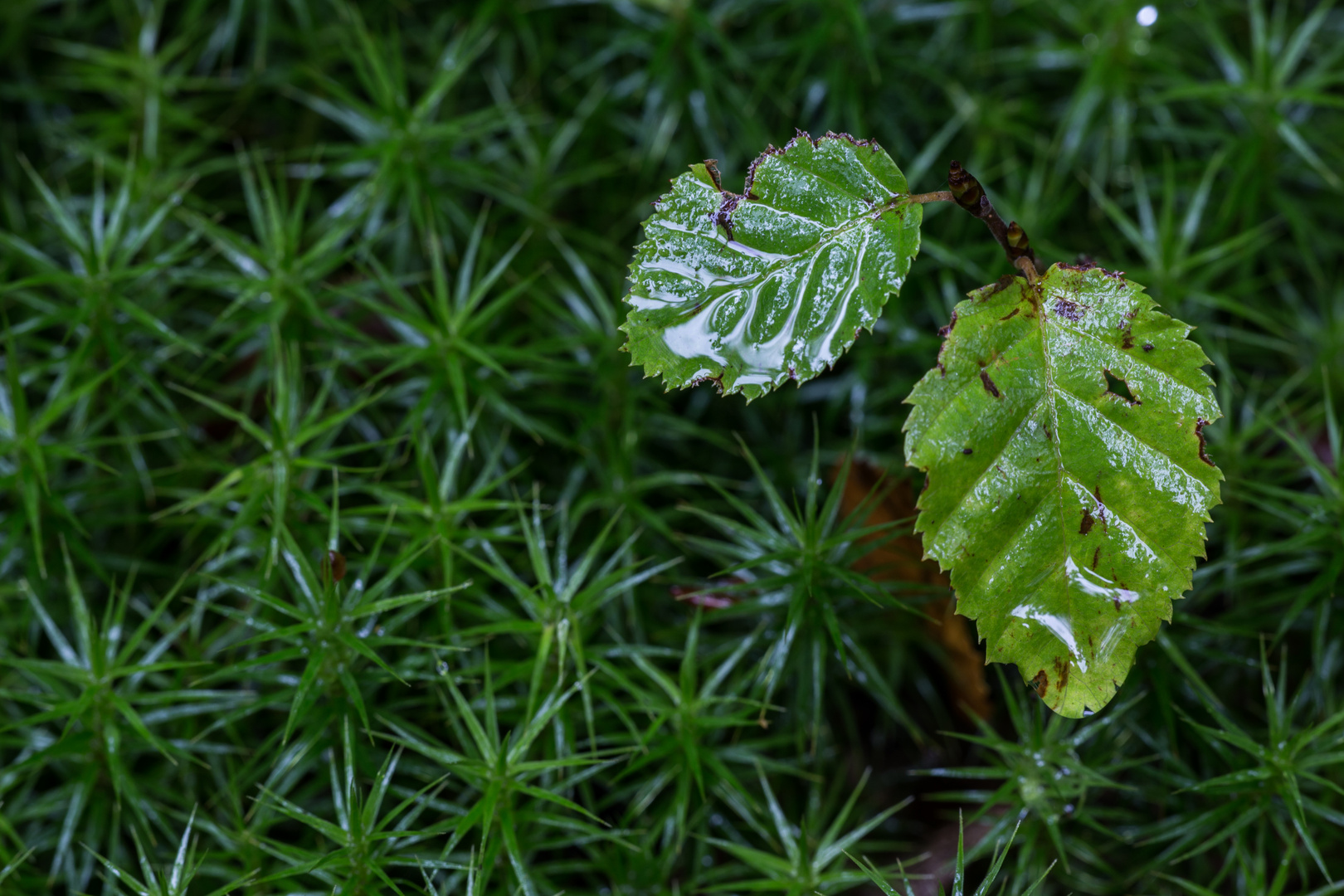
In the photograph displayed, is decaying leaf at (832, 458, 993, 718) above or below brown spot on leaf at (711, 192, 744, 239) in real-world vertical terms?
below

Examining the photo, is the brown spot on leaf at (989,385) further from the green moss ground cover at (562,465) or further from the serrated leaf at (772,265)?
the green moss ground cover at (562,465)

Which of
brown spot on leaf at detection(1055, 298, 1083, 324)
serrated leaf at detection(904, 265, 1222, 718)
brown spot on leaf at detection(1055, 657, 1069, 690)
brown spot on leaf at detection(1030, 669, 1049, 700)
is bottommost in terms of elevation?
brown spot on leaf at detection(1030, 669, 1049, 700)

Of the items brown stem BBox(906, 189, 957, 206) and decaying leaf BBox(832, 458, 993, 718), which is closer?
brown stem BBox(906, 189, 957, 206)

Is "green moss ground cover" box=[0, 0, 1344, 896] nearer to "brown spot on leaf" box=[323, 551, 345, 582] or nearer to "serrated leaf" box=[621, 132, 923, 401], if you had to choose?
"brown spot on leaf" box=[323, 551, 345, 582]

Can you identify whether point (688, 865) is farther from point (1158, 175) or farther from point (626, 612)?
point (1158, 175)

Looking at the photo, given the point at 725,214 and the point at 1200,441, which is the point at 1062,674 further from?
the point at 725,214

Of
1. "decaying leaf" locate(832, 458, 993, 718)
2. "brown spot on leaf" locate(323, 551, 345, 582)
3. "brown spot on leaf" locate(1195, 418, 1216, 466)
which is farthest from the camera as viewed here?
"decaying leaf" locate(832, 458, 993, 718)

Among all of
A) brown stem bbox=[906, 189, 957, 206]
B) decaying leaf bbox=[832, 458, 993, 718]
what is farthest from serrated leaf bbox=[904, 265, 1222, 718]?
decaying leaf bbox=[832, 458, 993, 718]
